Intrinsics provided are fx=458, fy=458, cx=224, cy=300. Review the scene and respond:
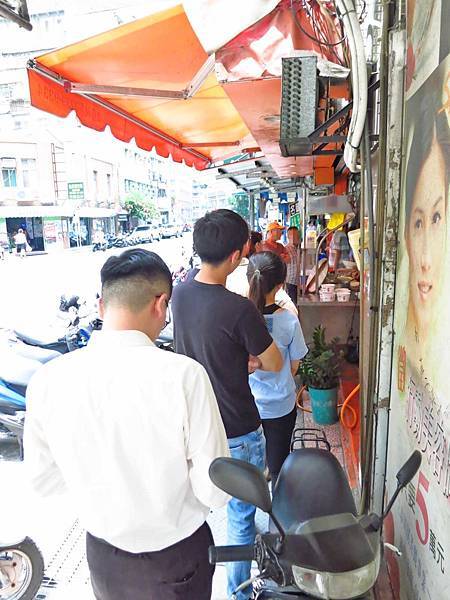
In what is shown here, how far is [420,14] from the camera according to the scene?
4.86 ft

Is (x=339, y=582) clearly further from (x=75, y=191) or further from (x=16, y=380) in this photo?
(x=75, y=191)

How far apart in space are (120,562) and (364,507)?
129 cm

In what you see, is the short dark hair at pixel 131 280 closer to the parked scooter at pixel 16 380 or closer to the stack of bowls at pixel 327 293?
the parked scooter at pixel 16 380

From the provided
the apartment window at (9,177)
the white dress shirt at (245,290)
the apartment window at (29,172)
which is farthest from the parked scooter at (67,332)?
the apartment window at (9,177)

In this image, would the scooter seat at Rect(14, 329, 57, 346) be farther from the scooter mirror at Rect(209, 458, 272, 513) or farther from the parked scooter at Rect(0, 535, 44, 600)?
the scooter mirror at Rect(209, 458, 272, 513)

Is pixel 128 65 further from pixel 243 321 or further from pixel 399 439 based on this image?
pixel 399 439

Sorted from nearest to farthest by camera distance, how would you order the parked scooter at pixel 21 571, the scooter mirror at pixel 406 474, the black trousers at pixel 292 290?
the scooter mirror at pixel 406 474 < the parked scooter at pixel 21 571 < the black trousers at pixel 292 290

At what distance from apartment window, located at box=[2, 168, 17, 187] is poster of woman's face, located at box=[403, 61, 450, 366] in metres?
31.4

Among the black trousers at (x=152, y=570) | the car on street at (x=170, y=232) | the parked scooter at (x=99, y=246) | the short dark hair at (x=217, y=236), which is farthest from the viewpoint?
the car on street at (x=170, y=232)

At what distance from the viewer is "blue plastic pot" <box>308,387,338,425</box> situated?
12.4 feet

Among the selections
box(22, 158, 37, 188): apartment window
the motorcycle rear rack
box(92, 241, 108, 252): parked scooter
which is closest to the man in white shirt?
the motorcycle rear rack

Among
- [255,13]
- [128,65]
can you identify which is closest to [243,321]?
[255,13]

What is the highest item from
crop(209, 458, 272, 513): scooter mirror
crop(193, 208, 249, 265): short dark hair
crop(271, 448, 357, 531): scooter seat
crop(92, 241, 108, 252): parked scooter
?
crop(193, 208, 249, 265): short dark hair

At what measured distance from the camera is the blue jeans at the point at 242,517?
82.4 inches
